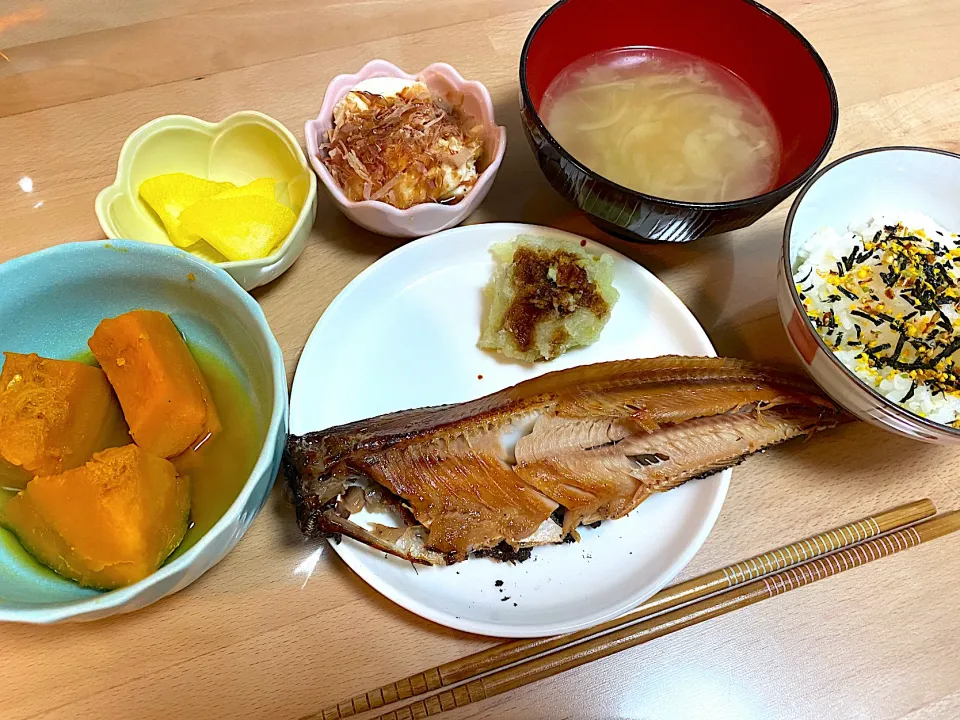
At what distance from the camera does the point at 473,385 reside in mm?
1289

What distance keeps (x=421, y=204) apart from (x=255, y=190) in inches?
13.7

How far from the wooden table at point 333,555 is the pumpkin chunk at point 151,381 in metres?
0.24

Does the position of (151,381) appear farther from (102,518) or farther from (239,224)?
(239,224)

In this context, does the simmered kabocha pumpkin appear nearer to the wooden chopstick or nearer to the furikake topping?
the wooden chopstick

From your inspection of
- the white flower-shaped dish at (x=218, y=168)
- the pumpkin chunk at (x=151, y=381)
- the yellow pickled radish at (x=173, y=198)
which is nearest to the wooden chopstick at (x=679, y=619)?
the pumpkin chunk at (x=151, y=381)

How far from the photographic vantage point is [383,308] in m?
1.33

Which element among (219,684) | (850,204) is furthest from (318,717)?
(850,204)

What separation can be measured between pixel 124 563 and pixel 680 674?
900mm

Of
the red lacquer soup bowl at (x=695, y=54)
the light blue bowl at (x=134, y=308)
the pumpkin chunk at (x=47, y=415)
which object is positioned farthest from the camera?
the red lacquer soup bowl at (x=695, y=54)

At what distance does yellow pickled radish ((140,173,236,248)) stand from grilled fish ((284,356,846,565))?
53cm

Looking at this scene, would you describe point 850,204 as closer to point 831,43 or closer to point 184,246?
point 831,43

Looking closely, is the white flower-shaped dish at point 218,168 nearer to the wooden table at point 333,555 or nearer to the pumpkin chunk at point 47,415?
the wooden table at point 333,555

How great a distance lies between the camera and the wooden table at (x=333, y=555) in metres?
1.07

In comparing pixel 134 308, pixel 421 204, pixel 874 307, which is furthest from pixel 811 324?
pixel 134 308
